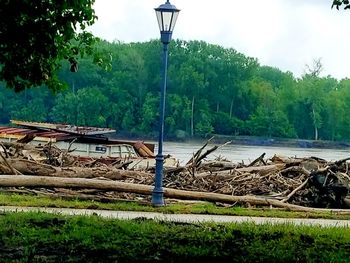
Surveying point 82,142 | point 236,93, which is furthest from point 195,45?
point 82,142

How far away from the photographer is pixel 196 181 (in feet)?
68.0

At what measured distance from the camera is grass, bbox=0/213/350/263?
28.5 ft

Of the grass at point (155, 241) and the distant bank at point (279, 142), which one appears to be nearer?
the grass at point (155, 241)

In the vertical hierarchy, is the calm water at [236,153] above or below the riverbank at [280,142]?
below

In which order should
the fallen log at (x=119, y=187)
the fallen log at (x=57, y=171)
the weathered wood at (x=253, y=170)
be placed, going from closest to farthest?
the fallen log at (x=119, y=187) → the fallen log at (x=57, y=171) → the weathered wood at (x=253, y=170)

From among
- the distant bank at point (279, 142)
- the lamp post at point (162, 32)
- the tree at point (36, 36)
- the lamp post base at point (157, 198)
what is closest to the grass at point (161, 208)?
the lamp post base at point (157, 198)

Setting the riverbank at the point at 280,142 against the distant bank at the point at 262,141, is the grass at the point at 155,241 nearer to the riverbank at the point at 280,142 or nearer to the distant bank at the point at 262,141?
the distant bank at the point at 262,141

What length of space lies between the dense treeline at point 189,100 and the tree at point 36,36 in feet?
243

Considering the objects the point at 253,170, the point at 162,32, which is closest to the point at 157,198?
the point at 162,32

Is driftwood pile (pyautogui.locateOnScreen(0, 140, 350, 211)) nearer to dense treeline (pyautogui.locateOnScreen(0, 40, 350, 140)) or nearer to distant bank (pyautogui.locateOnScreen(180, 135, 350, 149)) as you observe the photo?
distant bank (pyautogui.locateOnScreen(180, 135, 350, 149))

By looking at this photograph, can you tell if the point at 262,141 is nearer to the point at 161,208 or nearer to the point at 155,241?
the point at 161,208

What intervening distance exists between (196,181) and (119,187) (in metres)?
3.98

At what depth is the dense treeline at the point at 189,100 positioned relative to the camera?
87.2 meters

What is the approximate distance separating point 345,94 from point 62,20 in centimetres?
10259
